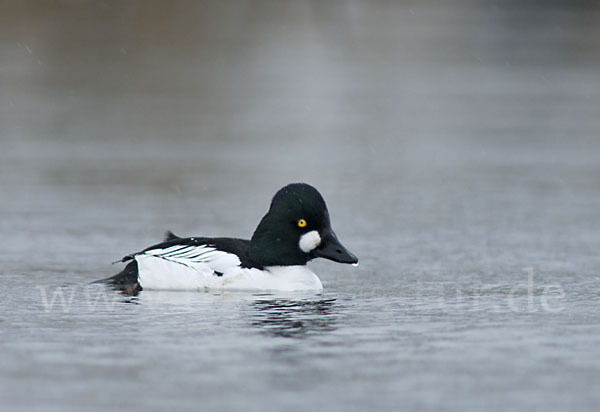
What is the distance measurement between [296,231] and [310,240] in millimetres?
128

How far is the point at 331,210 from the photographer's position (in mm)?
14062

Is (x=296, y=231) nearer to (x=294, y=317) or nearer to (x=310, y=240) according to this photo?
(x=310, y=240)

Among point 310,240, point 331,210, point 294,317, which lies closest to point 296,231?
point 310,240

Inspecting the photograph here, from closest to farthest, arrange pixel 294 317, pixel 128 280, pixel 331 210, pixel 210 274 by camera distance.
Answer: pixel 294 317, pixel 210 274, pixel 128 280, pixel 331 210

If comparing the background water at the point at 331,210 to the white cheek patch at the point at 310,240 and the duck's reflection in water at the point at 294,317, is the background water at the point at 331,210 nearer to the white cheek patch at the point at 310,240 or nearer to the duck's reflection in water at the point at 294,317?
the duck's reflection in water at the point at 294,317

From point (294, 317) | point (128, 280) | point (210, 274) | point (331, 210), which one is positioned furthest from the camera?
point (331, 210)

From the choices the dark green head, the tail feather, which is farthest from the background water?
the dark green head

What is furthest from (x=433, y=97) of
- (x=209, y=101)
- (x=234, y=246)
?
(x=234, y=246)

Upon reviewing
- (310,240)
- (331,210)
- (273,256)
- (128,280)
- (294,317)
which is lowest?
(294,317)

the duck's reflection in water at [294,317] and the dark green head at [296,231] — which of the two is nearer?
the duck's reflection in water at [294,317]

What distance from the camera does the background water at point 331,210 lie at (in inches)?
274

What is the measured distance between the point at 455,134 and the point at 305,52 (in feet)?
50.1

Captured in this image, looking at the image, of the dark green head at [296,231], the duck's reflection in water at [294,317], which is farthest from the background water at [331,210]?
the dark green head at [296,231]

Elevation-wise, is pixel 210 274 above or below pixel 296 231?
below
